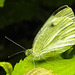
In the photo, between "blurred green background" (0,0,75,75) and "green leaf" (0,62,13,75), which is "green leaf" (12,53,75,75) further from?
"blurred green background" (0,0,75,75)

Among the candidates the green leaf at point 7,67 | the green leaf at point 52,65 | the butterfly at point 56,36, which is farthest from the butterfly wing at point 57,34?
the green leaf at point 7,67

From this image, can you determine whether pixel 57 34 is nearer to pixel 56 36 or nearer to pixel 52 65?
pixel 56 36

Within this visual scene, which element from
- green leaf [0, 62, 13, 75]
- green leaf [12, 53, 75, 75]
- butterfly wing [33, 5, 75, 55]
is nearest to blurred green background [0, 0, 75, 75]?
butterfly wing [33, 5, 75, 55]

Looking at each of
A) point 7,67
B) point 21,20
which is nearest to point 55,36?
point 7,67

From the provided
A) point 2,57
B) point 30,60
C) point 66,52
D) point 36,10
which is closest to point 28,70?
point 30,60

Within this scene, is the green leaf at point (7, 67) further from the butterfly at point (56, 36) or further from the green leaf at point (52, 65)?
the butterfly at point (56, 36)

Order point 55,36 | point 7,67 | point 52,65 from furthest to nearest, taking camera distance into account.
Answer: point 55,36 → point 52,65 → point 7,67

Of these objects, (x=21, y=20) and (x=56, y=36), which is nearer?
(x=56, y=36)
